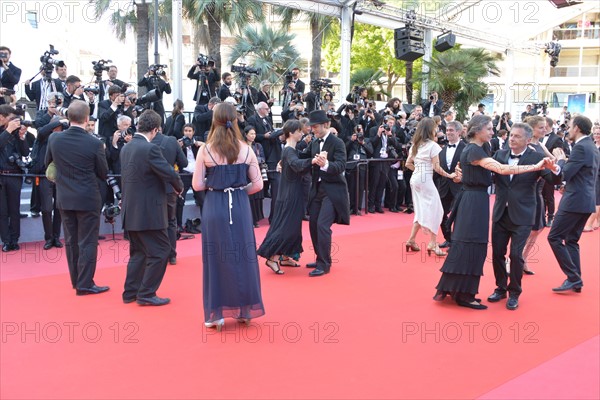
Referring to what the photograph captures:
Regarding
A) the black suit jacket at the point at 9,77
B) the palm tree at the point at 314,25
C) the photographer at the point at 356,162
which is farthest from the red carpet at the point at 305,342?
the palm tree at the point at 314,25

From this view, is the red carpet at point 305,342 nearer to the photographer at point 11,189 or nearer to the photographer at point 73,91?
the photographer at point 11,189

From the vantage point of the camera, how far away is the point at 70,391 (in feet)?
12.7

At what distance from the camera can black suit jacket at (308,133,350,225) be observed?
6844 mm

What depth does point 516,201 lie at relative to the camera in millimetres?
5641

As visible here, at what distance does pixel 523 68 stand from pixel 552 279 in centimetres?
3911

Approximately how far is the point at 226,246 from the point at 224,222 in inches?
7.6

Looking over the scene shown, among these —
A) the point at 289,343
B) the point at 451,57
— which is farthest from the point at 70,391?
the point at 451,57

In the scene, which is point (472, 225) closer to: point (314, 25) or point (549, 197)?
point (549, 197)

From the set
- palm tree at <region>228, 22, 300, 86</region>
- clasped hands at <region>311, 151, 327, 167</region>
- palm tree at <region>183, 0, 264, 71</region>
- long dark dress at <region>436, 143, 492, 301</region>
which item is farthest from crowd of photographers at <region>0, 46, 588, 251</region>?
palm tree at <region>228, 22, 300, 86</region>

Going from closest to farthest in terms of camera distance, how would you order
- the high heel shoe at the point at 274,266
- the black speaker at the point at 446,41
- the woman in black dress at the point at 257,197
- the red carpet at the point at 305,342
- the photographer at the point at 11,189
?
the red carpet at the point at 305,342
the high heel shoe at the point at 274,266
the photographer at the point at 11,189
the woman in black dress at the point at 257,197
the black speaker at the point at 446,41

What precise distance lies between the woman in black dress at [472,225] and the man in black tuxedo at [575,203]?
1.21 m

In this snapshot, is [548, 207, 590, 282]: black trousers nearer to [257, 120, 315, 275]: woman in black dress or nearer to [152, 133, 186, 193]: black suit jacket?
[257, 120, 315, 275]: woman in black dress

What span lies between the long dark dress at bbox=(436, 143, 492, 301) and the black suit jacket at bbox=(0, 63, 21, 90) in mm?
7250

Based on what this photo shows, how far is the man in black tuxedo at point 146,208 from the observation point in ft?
18.0
